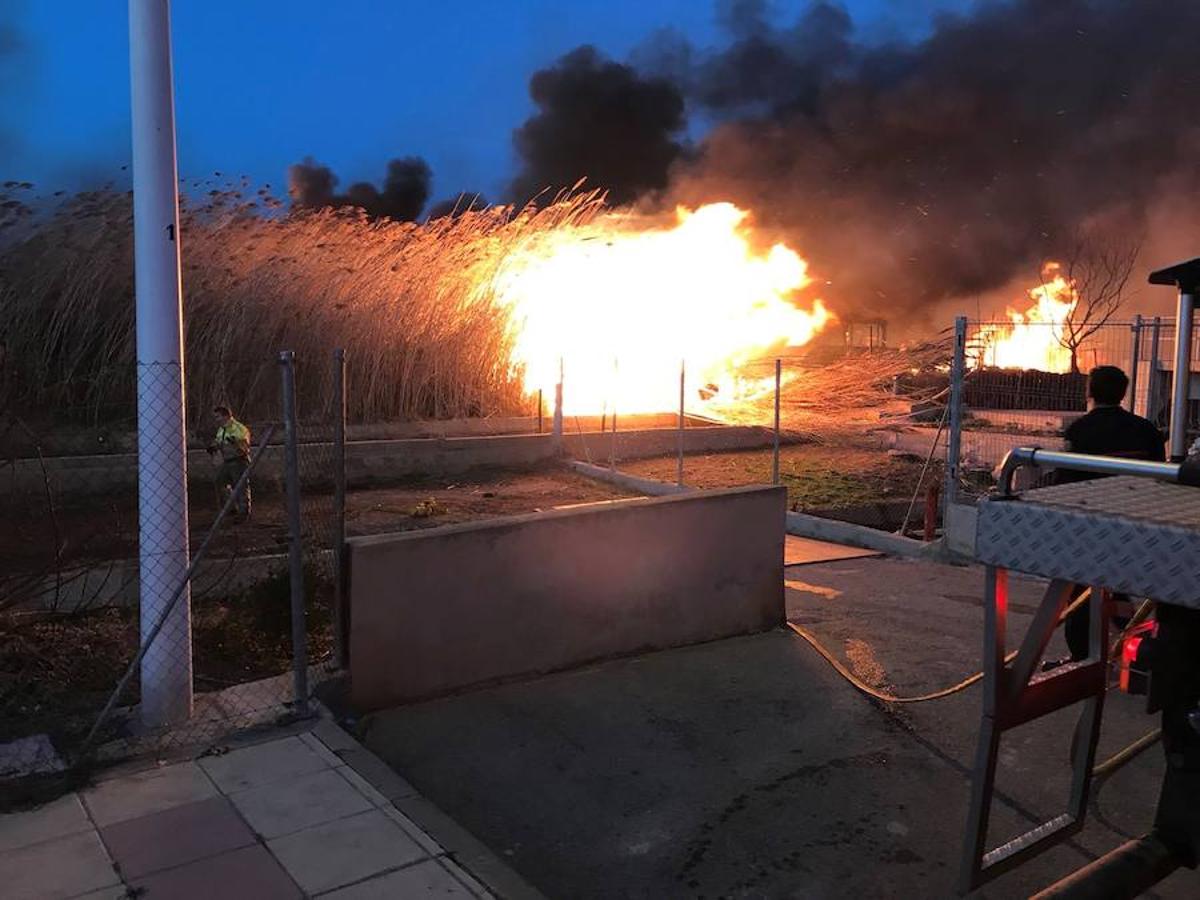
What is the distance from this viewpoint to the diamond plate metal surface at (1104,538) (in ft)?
6.93

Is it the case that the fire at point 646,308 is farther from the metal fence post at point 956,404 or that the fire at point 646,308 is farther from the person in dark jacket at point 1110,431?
the person in dark jacket at point 1110,431

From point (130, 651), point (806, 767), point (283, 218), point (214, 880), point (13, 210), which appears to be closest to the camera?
point (214, 880)

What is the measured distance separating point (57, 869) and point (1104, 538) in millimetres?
3483

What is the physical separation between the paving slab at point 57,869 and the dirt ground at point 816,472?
27.9 ft

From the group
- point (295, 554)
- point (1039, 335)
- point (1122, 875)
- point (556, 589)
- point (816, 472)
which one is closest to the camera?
point (1122, 875)

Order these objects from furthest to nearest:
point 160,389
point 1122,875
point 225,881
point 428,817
A: point 160,389 < point 428,817 < point 225,881 < point 1122,875

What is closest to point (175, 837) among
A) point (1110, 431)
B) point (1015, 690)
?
point (1015, 690)

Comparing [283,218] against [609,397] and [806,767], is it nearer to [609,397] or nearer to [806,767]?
[609,397]

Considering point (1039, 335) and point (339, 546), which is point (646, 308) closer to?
point (1039, 335)

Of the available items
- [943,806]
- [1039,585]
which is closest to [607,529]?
[943,806]

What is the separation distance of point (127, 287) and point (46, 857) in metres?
11.1

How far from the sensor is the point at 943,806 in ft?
12.8

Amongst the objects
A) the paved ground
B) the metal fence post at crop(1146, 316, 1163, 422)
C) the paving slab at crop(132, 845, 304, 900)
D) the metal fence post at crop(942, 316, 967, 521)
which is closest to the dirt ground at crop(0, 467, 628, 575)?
the paved ground

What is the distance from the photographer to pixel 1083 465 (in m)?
2.45
